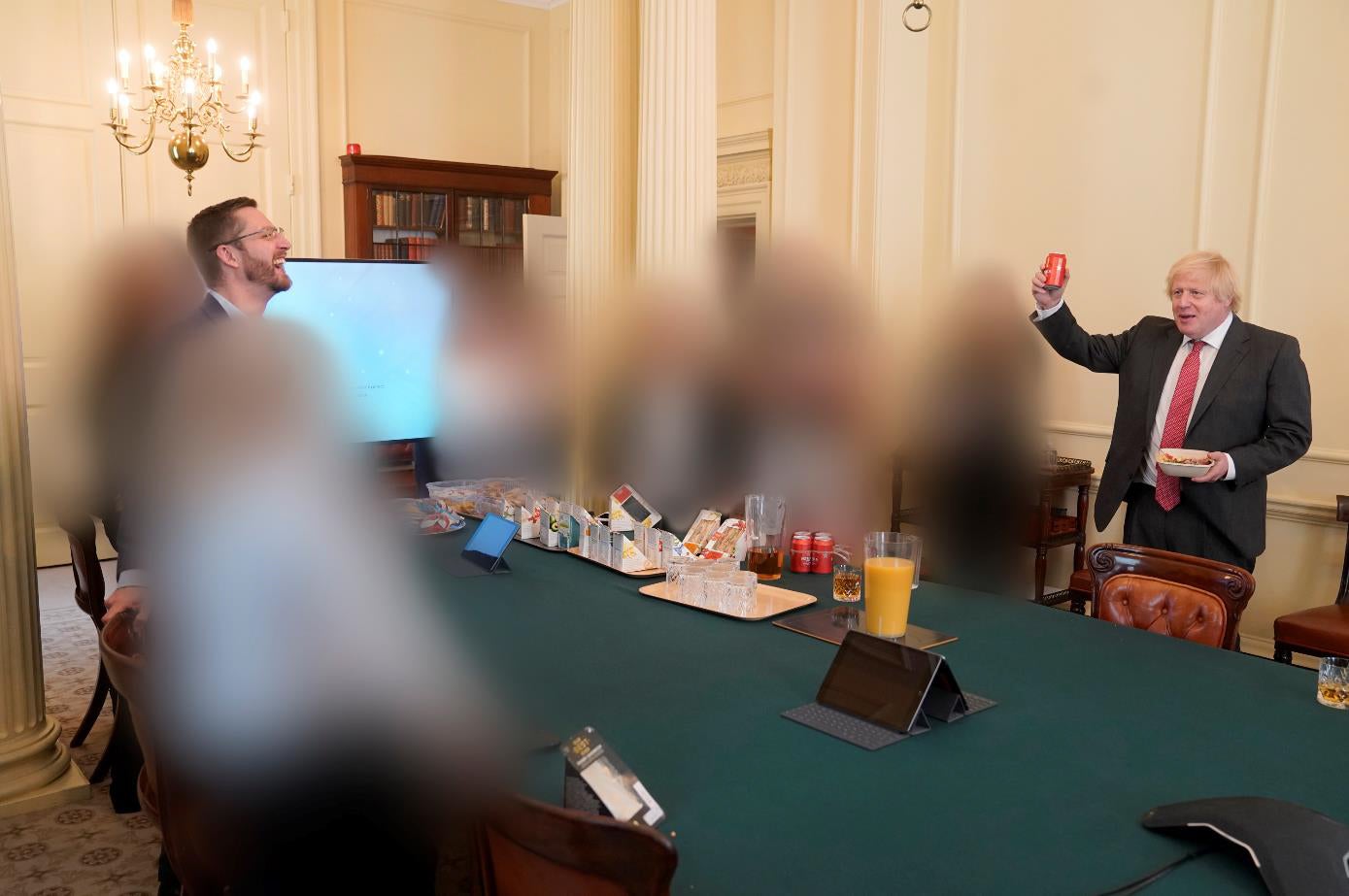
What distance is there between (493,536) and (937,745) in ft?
3.85

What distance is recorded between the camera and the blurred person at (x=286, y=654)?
1.05 m

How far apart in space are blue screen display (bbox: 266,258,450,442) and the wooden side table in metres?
2.26

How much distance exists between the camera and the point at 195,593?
3.64ft

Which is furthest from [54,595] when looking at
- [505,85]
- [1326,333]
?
[1326,333]

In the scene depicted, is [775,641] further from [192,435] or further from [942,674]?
[192,435]

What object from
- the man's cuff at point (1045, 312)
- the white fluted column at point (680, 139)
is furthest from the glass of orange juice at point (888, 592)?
the white fluted column at point (680, 139)

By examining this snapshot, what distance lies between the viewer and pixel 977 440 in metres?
3.12

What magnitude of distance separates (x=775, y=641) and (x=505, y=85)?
5.97 m

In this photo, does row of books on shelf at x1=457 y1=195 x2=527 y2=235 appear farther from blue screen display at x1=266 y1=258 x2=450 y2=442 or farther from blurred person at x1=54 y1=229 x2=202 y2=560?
blurred person at x1=54 y1=229 x2=202 y2=560

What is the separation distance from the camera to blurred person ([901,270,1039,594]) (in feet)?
10.3

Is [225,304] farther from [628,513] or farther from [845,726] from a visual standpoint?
[845,726]

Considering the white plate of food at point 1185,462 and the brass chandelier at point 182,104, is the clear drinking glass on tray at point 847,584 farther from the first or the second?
the brass chandelier at point 182,104

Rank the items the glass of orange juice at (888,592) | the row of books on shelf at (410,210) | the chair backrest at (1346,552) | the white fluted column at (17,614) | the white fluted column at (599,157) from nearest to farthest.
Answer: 1. the glass of orange juice at (888,592)
2. the white fluted column at (17,614)
3. the chair backrest at (1346,552)
4. the white fluted column at (599,157)
5. the row of books on shelf at (410,210)

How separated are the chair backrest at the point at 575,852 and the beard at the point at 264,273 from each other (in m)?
1.52
